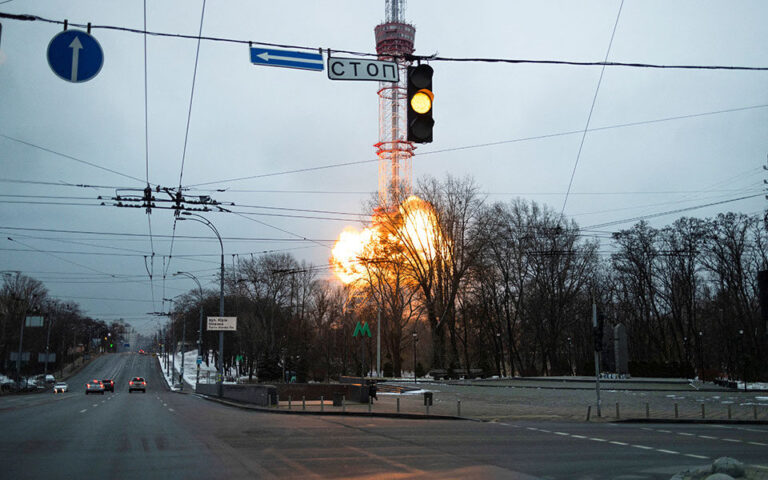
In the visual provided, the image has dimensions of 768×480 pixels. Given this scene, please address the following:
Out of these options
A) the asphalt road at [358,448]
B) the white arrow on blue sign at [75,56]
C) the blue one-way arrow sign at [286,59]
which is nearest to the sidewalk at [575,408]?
the asphalt road at [358,448]

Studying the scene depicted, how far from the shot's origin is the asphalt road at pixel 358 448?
35.5 feet

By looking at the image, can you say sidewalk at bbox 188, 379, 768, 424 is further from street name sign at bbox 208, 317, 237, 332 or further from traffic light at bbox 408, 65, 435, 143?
traffic light at bbox 408, 65, 435, 143

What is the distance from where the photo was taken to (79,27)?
10125 mm

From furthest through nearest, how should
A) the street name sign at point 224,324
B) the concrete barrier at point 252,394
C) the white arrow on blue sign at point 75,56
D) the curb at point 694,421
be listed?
the street name sign at point 224,324 → the concrete barrier at point 252,394 → the curb at point 694,421 → the white arrow on blue sign at point 75,56

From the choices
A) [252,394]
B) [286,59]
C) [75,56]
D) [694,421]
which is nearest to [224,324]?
[252,394]

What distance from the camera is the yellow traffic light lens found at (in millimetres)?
9117

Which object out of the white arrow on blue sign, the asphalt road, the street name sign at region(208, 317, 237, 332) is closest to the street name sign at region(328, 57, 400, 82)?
the white arrow on blue sign

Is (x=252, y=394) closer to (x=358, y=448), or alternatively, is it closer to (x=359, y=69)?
(x=358, y=448)

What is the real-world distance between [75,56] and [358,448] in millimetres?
9550

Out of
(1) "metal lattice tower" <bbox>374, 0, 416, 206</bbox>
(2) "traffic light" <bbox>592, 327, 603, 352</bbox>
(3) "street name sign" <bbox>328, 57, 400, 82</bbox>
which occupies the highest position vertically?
(1) "metal lattice tower" <bbox>374, 0, 416, 206</bbox>

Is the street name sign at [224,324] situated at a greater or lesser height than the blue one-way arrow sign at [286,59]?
lesser

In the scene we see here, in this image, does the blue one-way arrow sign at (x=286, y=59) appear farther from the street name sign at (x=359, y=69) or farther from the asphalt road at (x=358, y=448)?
the asphalt road at (x=358, y=448)

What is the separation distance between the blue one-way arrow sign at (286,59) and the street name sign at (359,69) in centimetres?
22

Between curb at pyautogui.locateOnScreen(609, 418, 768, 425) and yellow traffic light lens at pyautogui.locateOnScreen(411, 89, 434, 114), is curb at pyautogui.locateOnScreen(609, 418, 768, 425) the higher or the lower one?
the lower one
